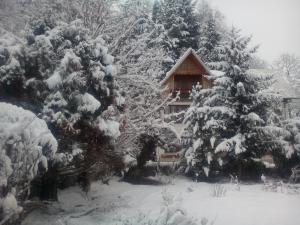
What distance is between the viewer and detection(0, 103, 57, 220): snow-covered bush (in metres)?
5.89

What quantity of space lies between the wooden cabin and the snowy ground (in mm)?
14794

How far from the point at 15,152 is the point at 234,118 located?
45.6ft

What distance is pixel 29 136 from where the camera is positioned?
6445mm

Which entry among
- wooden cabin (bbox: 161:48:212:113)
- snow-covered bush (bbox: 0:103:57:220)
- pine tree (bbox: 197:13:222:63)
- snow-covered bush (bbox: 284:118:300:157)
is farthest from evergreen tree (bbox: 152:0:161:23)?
snow-covered bush (bbox: 0:103:57:220)

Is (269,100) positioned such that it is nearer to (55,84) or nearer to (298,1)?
(298,1)

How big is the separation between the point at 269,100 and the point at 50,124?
12.2 meters

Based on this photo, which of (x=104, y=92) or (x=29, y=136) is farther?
(x=104, y=92)

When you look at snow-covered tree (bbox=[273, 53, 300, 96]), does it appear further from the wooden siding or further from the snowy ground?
the snowy ground

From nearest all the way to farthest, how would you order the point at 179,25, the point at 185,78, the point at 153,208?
the point at 153,208, the point at 185,78, the point at 179,25

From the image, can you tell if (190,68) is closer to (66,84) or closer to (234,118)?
(234,118)

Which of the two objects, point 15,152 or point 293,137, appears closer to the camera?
point 15,152

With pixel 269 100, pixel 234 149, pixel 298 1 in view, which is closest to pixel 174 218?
pixel 298 1

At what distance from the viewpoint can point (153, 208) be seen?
34.5 ft

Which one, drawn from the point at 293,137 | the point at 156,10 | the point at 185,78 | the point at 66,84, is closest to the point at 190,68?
the point at 185,78
